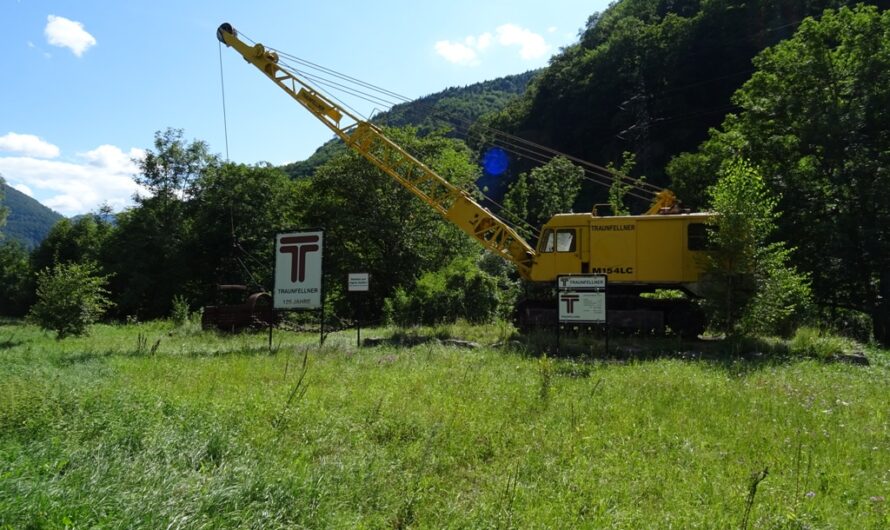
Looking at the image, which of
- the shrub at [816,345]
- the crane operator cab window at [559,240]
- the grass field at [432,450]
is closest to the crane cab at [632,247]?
the crane operator cab window at [559,240]

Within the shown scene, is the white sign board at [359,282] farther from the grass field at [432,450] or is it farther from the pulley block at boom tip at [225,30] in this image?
the pulley block at boom tip at [225,30]

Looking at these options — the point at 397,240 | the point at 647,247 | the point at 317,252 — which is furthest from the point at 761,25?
the point at 317,252

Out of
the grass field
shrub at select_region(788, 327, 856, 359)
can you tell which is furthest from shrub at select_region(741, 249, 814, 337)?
the grass field

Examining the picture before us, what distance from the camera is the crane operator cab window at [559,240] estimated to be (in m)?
16.0

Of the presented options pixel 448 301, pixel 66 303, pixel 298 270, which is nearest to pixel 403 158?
pixel 448 301

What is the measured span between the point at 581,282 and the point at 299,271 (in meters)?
6.36

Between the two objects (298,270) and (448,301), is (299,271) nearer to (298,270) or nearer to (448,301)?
(298,270)

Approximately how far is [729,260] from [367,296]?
21.2m

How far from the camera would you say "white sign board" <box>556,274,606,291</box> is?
12.0m

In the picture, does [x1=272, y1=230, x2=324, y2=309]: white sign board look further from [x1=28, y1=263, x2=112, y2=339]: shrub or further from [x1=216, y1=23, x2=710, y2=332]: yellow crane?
[x1=28, y1=263, x2=112, y2=339]: shrub

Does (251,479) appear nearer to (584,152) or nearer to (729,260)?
(729,260)

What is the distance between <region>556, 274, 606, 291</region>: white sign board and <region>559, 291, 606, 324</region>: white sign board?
4.6 inches

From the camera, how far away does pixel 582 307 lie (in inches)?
474

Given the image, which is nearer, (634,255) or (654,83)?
(634,255)
